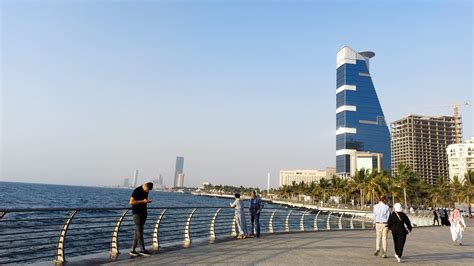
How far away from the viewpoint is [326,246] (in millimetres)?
12445

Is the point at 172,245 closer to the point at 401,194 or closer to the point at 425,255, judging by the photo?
the point at 425,255

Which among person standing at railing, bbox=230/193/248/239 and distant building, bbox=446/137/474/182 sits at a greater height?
distant building, bbox=446/137/474/182

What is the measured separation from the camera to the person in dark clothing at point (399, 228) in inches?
404

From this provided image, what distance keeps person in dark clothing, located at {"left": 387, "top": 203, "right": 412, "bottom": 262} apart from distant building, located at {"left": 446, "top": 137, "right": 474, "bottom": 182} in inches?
7097

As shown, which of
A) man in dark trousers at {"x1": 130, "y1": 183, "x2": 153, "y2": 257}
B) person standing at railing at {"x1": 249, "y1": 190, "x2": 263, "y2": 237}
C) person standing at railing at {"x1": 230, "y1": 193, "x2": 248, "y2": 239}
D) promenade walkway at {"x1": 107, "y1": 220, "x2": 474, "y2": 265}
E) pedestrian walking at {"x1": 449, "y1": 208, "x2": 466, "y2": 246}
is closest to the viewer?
promenade walkway at {"x1": 107, "y1": 220, "x2": 474, "y2": 265}

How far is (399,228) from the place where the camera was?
1044cm

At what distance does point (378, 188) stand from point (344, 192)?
26640 millimetres

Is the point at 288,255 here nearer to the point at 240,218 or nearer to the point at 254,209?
the point at 240,218

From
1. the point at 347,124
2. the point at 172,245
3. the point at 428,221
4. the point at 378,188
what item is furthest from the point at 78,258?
the point at 347,124

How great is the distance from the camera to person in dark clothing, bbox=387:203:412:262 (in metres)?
10.3

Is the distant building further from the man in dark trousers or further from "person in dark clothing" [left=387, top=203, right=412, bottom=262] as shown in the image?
the man in dark trousers

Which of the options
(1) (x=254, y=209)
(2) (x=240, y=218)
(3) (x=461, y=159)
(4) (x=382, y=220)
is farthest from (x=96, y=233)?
(3) (x=461, y=159)

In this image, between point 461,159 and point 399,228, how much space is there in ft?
616

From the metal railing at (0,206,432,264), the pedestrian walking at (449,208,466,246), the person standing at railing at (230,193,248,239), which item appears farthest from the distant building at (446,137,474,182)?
the person standing at railing at (230,193,248,239)
